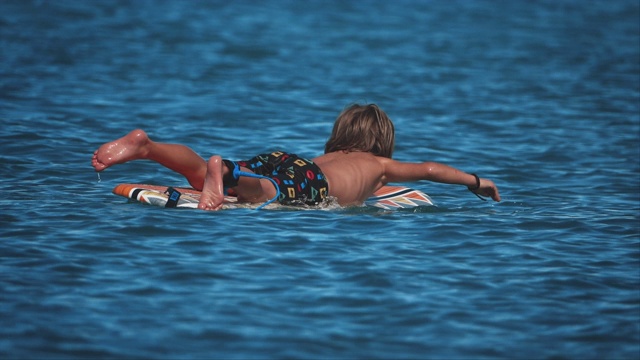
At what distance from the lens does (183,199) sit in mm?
7996

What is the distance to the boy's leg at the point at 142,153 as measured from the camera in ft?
24.1

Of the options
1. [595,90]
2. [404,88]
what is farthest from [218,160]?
[595,90]

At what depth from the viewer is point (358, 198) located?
8531 mm

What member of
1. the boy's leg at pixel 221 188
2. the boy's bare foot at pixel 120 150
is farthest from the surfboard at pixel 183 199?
the boy's bare foot at pixel 120 150

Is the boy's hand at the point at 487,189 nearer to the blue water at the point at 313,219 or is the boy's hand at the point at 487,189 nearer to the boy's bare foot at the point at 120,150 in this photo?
the blue water at the point at 313,219

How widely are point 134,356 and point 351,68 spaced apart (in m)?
14.9

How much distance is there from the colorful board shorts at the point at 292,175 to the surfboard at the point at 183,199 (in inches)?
9.2

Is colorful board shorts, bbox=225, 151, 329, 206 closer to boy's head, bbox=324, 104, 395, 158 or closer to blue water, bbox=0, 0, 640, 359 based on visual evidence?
blue water, bbox=0, 0, 640, 359

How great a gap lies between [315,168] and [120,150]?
165 centimetres

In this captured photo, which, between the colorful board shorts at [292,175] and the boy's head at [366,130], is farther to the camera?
the boy's head at [366,130]

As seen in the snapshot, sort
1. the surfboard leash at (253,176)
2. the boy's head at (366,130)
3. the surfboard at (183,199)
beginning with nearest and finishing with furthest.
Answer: the surfboard leash at (253,176)
the surfboard at (183,199)
the boy's head at (366,130)

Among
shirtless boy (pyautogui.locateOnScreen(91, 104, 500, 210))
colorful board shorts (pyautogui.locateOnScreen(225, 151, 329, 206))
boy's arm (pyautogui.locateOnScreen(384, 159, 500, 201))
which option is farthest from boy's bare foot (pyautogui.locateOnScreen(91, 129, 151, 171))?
boy's arm (pyautogui.locateOnScreen(384, 159, 500, 201))

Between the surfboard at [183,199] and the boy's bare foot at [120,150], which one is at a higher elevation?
the boy's bare foot at [120,150]

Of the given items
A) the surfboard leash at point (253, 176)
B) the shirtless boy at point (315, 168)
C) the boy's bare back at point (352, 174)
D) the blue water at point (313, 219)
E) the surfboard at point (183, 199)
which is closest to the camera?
the blue water at point (313, 219)
